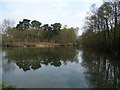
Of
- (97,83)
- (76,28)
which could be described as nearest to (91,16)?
(97,83)

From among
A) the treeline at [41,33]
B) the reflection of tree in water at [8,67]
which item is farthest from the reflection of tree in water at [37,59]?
the treeline at [41,33]

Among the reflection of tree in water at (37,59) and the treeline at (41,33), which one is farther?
the treeline at (41,33)

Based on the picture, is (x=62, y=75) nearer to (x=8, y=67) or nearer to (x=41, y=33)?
(x=8, y=67)

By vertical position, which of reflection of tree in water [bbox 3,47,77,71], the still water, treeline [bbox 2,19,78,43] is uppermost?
treeline [bbox 2,19,78,43]

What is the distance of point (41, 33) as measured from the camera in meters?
60.2

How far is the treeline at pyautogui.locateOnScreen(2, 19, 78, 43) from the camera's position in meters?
52.8

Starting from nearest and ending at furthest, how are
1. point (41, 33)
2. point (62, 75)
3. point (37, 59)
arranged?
point (62, 75)
point (37, 59)
point (41, 33)

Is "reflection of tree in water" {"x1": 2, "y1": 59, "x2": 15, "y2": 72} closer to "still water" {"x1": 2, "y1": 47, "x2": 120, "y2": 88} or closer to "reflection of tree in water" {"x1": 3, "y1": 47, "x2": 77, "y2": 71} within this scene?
"still water" {"x1": 2, "y1": 47, "x2": 120, "y2": 88}

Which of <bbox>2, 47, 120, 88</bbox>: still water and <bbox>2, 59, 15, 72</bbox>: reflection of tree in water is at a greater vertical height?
<bbox>2, 59, 15, 72</bbox>: reflection of tree in water

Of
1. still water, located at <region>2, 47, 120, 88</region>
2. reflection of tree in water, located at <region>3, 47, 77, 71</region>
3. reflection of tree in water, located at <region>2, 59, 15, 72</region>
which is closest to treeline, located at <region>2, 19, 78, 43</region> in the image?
reflection of tree in water, located at <region>3, 47, 77, 71</region>

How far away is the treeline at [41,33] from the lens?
173 ft

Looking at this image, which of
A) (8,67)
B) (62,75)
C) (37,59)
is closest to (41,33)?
(37,59)

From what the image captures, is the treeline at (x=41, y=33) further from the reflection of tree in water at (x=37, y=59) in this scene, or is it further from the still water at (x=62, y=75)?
the still water at (x=62, y=75)

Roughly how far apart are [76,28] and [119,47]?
→ 4930 cm
